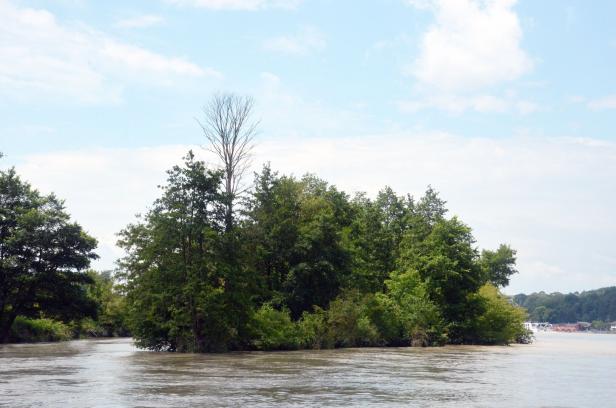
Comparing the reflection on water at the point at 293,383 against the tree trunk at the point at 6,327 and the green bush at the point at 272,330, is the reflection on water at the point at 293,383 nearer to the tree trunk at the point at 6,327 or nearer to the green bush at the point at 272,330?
the green bush at the point at 272,330

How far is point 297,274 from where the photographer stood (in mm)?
57031

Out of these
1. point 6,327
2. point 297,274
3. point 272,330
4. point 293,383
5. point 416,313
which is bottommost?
point 293,383

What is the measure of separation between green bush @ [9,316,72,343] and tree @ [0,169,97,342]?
2.14 metres

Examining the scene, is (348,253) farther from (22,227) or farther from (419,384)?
(419,384)

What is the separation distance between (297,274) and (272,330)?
859 centimetres

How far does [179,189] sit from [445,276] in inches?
1216

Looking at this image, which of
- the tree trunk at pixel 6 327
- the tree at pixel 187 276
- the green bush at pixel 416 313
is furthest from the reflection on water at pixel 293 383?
the green bush at pixel 416 313

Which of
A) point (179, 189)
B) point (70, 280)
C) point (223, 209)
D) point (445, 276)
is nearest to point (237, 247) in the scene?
point (223, 209)

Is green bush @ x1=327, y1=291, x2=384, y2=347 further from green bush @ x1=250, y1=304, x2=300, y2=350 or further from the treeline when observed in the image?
the treeline

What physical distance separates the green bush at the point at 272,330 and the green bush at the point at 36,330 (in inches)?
992

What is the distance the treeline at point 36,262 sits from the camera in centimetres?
5622

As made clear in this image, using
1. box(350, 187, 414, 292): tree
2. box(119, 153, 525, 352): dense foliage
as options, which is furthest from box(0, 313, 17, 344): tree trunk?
box(350, 187, 414, 292): tree

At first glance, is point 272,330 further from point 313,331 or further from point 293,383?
point 293,383

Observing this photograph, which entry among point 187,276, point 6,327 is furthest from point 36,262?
point 187,276
